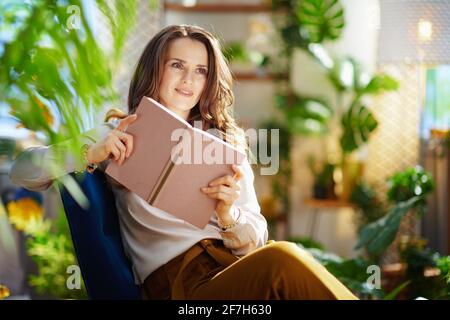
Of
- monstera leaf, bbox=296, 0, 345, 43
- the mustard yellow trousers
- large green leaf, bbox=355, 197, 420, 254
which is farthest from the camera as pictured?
monstera leaf, bbox=296, 0, 345, 43

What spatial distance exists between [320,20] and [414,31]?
763 millimetres

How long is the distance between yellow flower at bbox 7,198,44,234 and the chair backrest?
1580 millimetres

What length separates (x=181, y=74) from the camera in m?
1.82

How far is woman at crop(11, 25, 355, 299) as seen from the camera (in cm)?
153

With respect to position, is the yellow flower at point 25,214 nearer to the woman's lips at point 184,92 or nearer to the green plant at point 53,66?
the woman's lips at point 184,92

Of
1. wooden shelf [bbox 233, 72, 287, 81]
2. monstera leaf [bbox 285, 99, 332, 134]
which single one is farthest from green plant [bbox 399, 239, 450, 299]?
wooden shelf [bbox 233, 72, 287, 81]

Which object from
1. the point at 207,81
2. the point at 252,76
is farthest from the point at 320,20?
the point at 207,81

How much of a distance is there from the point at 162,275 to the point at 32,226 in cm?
166

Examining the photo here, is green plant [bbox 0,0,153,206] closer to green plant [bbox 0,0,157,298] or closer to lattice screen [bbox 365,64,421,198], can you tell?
green plant [bbox 0,0,157,298]

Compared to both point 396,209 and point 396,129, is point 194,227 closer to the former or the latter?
point 396,209

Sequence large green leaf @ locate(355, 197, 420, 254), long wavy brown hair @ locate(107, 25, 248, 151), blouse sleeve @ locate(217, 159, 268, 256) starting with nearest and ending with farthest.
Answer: blouse sleeve @ locate(217, 159, 268, 256)
long wavy brown hair @ locate(107, 25, 248, 151)
large green leaf @ locate(355, 197, 420, 254)

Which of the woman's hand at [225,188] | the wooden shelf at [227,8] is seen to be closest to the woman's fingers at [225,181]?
the woman's hand at [225,188]

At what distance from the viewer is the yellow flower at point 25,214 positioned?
324 cm

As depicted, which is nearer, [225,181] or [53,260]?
[225,181]
